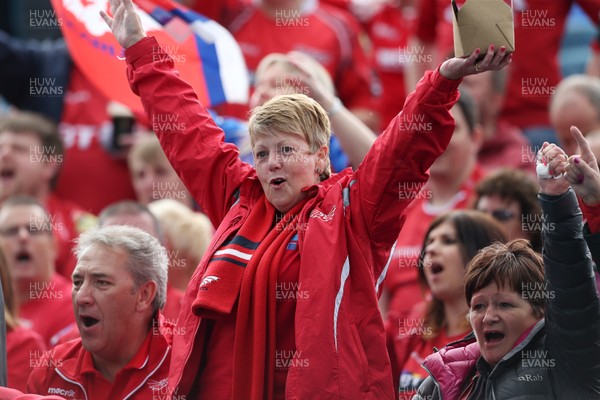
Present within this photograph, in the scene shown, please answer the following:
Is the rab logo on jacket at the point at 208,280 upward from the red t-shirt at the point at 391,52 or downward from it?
downward

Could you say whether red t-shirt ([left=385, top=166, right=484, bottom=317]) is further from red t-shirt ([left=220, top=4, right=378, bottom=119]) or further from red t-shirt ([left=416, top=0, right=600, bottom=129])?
red t-shirt ([left=220, top=4, right=378, bottom=119])

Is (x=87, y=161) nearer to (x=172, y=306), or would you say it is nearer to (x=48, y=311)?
(x=48, y=311)

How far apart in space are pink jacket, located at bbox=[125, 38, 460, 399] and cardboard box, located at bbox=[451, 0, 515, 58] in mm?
148

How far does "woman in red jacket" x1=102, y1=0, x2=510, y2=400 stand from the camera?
3945 millimetres

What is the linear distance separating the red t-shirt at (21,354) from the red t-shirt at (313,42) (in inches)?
130

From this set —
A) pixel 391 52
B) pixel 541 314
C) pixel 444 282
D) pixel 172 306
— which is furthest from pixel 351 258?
pixel 391 52

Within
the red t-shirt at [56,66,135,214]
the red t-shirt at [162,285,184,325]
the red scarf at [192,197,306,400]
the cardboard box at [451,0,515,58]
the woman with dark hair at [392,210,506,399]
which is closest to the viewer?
the cardboard box at [451,0,515,58]

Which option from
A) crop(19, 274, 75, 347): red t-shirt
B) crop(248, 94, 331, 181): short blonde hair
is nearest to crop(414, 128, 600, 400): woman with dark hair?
crop(248, 94, 331, 181): short blonde hair

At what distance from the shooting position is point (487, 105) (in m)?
7.88

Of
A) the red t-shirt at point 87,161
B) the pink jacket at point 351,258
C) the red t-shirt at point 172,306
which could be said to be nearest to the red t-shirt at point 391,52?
the red t-shirt at point 87,161

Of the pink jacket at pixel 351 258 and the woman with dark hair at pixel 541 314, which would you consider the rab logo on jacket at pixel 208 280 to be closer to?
the pink jacket at pixel 351 258

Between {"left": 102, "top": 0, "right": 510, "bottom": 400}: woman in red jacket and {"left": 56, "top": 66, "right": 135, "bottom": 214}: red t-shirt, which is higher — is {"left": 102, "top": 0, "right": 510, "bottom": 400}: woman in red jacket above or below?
below

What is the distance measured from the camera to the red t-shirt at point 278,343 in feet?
13.6

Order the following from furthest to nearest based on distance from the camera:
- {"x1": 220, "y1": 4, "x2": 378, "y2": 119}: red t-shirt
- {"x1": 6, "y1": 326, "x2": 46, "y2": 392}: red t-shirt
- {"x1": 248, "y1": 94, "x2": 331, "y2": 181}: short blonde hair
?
{"x1": 220, "y1": 4, "x2": 378, "y2": 119}: red t-shirt, {"x1": 6, "y1": 326, "x2": 46, "y2": 392}: red t-shirt, {"x1": 248, "y1": 94, "x2": 331, "y2": 181}: short blonde hair
